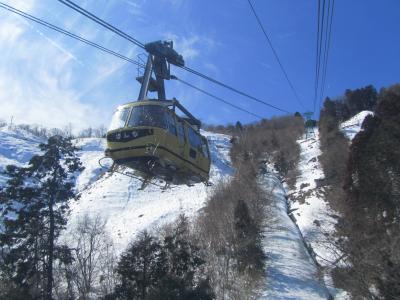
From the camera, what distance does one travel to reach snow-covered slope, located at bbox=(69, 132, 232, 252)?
177 ft

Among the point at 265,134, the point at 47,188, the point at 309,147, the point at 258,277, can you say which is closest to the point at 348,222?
the point at 258,277

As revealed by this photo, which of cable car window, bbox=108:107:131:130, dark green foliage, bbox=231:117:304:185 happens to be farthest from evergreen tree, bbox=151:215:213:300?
dark green foliage, bbox=231:117:304:185

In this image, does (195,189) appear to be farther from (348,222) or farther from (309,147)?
(348,222)

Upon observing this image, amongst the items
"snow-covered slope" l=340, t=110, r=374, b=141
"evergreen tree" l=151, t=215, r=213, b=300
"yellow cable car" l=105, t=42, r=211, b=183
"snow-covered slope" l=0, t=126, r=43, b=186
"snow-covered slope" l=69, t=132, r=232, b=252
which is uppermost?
"snow-covered slope" l=0, t=126, r=43, b=186

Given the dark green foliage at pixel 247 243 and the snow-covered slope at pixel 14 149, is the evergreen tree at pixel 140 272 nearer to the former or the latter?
the dark green foliage at pixel 247 243

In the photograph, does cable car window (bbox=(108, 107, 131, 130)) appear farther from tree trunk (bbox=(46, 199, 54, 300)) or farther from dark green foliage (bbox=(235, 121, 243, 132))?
dark green foliage (bbox=(235, 121, 243, 132))

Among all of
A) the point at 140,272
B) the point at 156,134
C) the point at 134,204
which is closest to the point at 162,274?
the point at 140,272

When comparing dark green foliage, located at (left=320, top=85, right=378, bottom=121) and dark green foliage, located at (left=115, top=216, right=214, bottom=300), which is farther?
dark green foliage, located at (left=320, top=85, right=378, bottom=121)

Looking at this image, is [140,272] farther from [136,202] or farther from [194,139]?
[136,202]

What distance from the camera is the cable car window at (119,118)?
570 inches

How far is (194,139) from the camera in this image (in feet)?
55.0

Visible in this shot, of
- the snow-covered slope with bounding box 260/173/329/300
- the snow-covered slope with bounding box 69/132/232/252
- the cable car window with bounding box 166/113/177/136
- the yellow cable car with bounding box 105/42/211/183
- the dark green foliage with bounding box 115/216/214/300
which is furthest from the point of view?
the snow-covered slope with bounding box 69/132/232/252

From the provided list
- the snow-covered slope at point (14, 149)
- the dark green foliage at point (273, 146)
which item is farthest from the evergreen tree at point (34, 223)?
the snow-covered slope at point (14, 149)

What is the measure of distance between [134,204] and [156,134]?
51.2 metres
